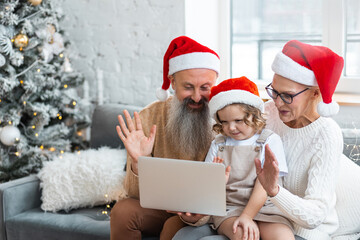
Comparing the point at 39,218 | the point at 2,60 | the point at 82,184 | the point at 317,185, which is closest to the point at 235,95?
the point at 317,185

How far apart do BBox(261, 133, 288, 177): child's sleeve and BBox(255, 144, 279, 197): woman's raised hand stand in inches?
6.7

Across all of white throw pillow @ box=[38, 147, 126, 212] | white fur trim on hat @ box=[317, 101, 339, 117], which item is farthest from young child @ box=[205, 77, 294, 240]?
white throw pillow @ box=[38, 147, 126, 212]

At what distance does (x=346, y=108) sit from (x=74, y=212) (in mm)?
1612

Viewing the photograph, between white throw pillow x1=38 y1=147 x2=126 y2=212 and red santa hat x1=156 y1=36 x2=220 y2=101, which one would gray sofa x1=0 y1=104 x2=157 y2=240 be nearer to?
white throw pillow x1=38 y1=147 x2=126 y2=212

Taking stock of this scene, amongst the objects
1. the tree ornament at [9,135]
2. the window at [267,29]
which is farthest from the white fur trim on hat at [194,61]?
the tree ornament at [9,135]

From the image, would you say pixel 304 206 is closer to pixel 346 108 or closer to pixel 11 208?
pixel 346 108

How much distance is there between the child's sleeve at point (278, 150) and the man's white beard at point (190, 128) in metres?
0.39

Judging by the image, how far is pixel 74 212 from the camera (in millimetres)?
2781

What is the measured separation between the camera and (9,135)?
10.4 ft

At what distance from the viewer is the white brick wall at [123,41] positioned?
11.0 ft

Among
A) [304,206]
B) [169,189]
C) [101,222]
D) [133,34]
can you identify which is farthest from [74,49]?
[304,206]

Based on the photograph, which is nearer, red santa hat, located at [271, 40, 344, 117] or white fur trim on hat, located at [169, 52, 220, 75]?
red santa hat, located at [271, 40, 344, 117]

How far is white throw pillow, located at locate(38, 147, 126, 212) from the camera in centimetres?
276

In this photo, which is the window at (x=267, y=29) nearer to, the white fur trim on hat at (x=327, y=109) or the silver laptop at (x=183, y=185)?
the white fur trim on hat at (x=327, y=109)
